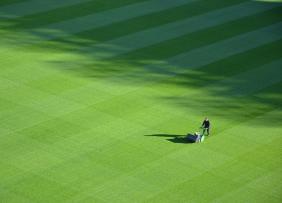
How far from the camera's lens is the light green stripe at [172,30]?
103ft

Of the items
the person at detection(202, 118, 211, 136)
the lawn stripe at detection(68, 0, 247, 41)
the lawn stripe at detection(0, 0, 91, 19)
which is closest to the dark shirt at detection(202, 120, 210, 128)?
the person at detection(202, 118, 211, 136)

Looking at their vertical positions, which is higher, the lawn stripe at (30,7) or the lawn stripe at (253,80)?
the lawn stripe at (30,7)

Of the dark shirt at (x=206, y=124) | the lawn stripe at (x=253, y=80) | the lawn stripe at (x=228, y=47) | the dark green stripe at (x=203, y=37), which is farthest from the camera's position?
the dark green stripe at (x=203, y=37)

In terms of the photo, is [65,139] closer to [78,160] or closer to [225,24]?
[78,160]

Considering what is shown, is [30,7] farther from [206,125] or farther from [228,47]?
[206,125]

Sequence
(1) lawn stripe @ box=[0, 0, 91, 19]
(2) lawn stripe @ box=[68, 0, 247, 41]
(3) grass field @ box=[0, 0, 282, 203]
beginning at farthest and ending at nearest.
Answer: (1) lawn stripe @ box=[0, 0, 91, 19] < (2) lawn stripe @ box=[68, 0, 247, 41] < (3) grass field @ box=[0, 0, 282, 203]

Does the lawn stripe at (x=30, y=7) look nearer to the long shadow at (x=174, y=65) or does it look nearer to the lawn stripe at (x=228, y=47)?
the long shadow at (x=174, y=65)

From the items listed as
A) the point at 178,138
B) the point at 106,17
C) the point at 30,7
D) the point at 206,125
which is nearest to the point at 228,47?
the point at 106,17

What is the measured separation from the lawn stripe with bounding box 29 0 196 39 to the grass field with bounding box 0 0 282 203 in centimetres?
10

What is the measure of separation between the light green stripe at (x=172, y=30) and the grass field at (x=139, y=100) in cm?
9

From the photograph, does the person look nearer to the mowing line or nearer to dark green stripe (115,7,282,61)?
the mowing line

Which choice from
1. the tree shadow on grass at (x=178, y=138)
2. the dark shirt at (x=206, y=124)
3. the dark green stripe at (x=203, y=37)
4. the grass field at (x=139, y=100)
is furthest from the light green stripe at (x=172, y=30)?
the dark shirt at (x=206, y=124)

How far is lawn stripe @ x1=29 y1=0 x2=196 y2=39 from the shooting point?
33.2 m

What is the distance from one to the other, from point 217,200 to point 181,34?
14.3 metres
